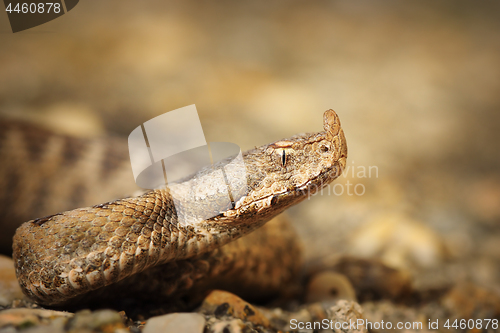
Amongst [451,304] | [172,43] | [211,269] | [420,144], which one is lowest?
[451,304]

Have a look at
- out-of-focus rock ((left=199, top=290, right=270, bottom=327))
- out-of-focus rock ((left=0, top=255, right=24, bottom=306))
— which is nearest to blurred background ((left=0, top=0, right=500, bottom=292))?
out-of-focus rock ((left=199, top=290, right=270, bottom=327))

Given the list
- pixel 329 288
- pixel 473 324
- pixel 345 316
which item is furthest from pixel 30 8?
pixel 473 324

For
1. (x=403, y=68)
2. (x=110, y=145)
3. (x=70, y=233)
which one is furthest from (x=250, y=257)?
(x=403, y=68)

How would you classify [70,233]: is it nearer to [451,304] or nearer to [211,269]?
[211,269]

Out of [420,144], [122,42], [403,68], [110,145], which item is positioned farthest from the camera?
[403,68]

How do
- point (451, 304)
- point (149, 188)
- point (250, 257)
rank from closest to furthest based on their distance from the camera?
1. point (149, 188)
2. point (250, 257)
3. point (451, 304)

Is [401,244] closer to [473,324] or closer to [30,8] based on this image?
[473,324]

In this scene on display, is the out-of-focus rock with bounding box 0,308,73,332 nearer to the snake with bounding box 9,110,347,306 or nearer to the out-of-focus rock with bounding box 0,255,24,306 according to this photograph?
the snake with bounding box 9,110,347,306
